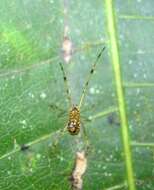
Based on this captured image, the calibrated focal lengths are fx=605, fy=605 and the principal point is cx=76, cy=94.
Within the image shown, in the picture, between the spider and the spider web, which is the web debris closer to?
the spider web

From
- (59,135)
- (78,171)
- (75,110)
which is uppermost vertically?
(75,110)

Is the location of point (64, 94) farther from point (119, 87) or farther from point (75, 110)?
point (119, 87)

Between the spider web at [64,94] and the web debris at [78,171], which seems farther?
the web debris at [78,171]

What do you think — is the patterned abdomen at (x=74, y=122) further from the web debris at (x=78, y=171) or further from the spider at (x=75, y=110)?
the web debris at (x=78, y=171)

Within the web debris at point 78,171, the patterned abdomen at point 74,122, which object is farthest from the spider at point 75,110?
the web debris at point 78,171

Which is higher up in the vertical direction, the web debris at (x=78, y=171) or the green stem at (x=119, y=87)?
the green stem at (x=119, y=87)

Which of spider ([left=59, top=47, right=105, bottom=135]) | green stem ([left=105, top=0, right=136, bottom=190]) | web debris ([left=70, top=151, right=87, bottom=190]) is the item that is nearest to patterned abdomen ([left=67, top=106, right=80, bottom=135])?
spider ([left=59, top=47, right=105, bottom=135])

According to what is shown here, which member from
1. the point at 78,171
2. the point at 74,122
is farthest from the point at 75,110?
the point at 78,171
